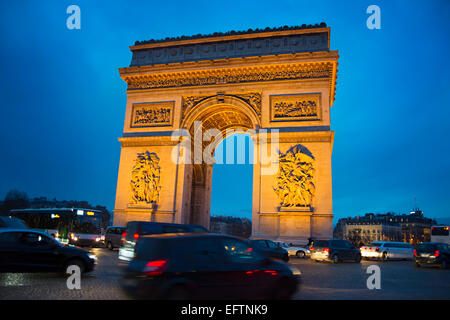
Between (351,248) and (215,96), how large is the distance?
13.4 metres

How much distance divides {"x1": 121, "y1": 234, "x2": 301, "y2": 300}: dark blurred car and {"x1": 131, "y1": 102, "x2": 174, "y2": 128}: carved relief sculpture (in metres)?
20.0

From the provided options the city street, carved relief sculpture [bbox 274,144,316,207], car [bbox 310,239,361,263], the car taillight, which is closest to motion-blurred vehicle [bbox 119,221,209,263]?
the city street

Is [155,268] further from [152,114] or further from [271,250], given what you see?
[152,114]

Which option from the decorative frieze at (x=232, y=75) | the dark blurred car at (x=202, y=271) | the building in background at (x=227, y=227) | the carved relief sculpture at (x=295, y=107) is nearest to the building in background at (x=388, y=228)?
the building in background at (x=227, y=227)

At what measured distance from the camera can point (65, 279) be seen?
8.61 meters

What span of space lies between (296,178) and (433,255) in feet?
27.5

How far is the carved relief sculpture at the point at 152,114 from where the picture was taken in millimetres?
25000

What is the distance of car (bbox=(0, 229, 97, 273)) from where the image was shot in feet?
27.6

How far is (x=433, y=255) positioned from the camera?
590 inches

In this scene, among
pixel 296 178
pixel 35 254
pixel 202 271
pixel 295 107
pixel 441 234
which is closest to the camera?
pixel 202 271

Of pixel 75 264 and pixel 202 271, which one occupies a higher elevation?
pixel 202 271

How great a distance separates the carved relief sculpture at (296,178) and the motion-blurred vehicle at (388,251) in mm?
4723

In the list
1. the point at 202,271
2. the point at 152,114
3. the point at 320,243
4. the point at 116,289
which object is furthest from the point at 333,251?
the point at 152,114

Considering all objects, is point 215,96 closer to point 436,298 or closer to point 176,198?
point 176,198
